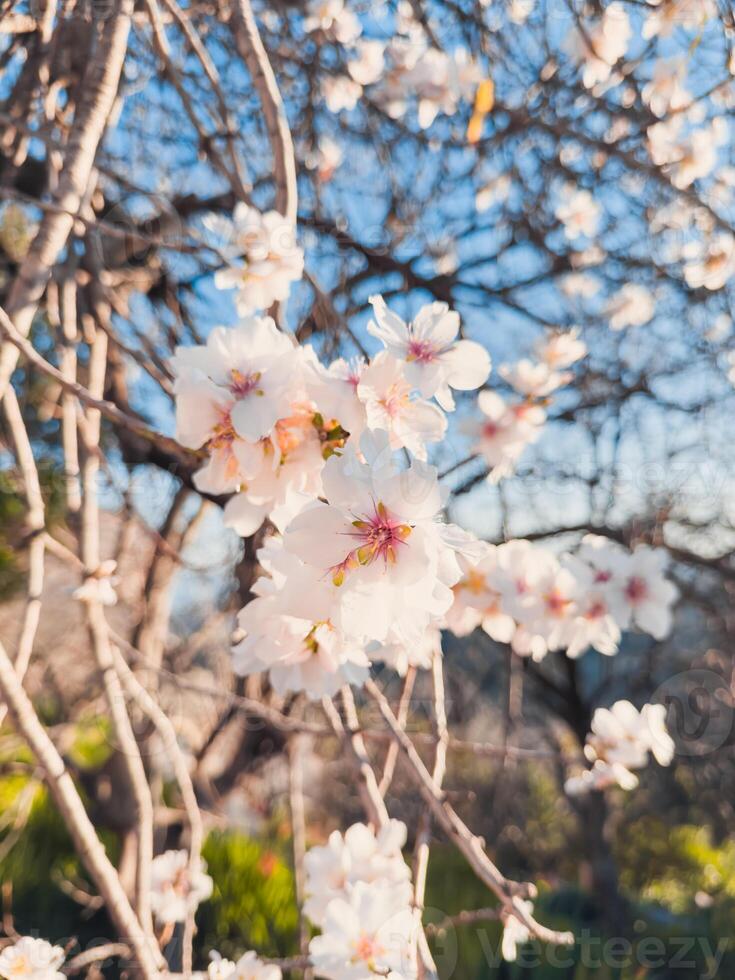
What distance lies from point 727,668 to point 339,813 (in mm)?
3269

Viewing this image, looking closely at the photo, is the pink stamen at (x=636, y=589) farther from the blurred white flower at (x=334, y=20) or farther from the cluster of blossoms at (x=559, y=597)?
the blurred white flower at (x=334, y=20)

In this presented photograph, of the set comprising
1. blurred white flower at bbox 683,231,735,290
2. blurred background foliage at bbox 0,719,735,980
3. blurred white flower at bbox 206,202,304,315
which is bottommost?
blurred background foliage at bbox 0,719,735,980

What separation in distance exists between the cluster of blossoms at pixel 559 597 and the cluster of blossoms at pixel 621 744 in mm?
117

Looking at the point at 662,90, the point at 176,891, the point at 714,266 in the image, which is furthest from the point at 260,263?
the point at 714,266

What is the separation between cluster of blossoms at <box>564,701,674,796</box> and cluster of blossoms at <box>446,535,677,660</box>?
0.12 meters

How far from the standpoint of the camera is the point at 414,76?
2.04 m

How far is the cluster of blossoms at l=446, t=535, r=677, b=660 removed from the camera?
3.66ft

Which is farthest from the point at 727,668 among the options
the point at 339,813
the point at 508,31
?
the point at 339,813

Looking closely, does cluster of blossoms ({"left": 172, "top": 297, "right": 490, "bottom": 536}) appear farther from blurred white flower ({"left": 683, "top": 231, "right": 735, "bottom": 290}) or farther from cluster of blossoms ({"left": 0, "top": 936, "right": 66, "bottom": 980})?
blurred white flower ({"left": 683, "top": 231, "right": 735, "bottom": 290})

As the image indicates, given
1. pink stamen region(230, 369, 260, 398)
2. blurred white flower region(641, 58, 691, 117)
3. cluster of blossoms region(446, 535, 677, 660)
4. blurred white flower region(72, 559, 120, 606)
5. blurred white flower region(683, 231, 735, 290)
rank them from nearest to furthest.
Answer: pink stamen region(230, 369, 260, 398) → blurred white flower region(72, 559, 120, 606) → cluster of blossoms region(446, 535, 677, 660) → blurred white flower region(641, 58, 691, 117) → blurred white flower region(683, 231, 735, 290)

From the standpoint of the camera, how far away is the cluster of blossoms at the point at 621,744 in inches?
45.4

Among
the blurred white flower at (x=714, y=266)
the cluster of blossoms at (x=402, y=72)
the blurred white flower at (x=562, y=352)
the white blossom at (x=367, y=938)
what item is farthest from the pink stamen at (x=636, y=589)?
the cluster of blossoms at (x=402, y=72)

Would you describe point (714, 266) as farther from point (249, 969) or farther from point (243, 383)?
point (249, 969)

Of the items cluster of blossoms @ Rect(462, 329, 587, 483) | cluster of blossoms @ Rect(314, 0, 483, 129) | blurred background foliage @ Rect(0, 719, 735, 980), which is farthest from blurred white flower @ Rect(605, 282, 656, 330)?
blurred background foliage @ Rect(0, 719, 735, 980)
